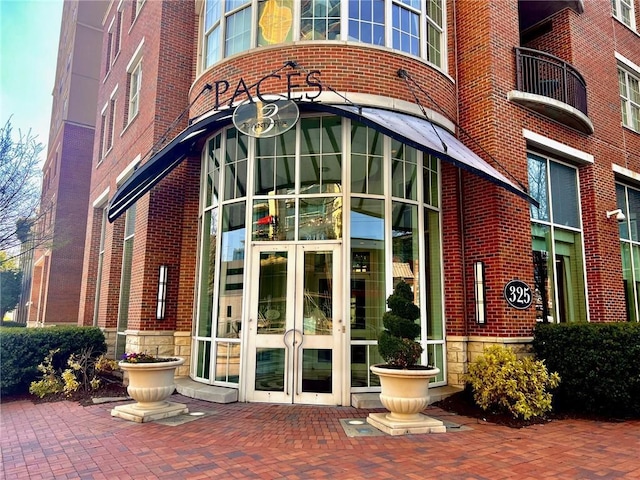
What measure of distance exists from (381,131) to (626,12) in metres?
12.0

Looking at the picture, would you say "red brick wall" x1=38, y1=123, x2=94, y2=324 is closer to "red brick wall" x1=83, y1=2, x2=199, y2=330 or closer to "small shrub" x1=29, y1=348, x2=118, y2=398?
"red brick wall" x1=83, y1=2, x2=199, y2=330

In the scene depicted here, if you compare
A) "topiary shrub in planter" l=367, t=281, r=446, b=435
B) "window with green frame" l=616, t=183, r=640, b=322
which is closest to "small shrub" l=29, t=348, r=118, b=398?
"topiary shrub in planter" l=367, t=281, r=446, b=435

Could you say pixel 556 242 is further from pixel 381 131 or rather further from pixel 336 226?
pixel 381 131

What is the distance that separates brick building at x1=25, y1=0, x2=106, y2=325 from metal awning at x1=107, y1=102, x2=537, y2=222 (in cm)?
1227

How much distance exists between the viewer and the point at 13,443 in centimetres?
585

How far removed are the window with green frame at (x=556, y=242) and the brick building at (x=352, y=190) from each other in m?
0.05

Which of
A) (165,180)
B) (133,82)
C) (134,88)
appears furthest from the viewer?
(133,82)

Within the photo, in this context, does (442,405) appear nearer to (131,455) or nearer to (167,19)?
(131,455)

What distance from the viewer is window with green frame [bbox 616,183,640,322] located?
12438mm

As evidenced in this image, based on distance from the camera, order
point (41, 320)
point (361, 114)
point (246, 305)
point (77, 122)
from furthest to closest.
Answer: point (77, 122), point (41, 320), point (246, 305), point (361, 114)

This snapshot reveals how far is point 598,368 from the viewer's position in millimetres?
7375

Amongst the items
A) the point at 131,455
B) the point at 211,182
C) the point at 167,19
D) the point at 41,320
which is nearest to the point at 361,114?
the point at 211,182

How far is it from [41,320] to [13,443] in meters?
19.6

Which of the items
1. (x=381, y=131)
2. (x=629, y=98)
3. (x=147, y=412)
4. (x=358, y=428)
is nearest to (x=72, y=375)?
(x=147, y=412)
